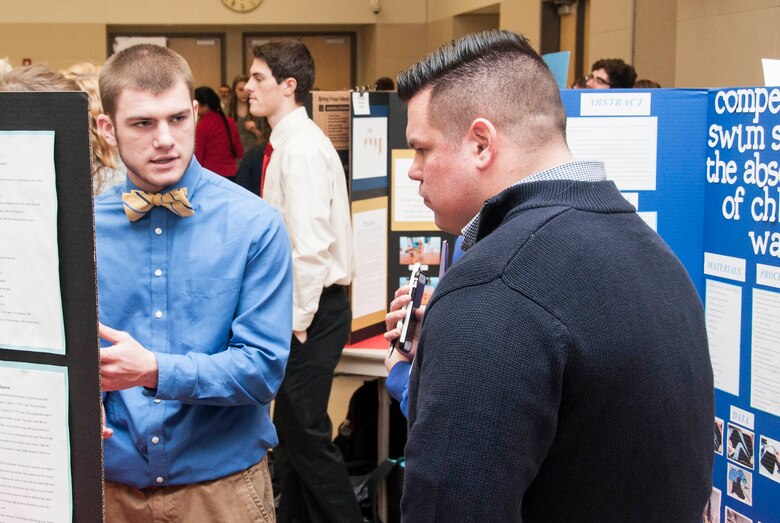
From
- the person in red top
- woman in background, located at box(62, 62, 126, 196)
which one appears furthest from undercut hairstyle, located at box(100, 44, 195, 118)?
the person in red top

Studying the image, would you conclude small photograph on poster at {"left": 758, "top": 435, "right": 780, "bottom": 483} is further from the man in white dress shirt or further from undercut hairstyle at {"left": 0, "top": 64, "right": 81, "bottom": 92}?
undercut hairstyle at {"left": 0, "top": 64, "right": 81, "bottom": 92}

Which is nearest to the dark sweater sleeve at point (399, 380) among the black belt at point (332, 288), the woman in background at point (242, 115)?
the black belt at point (332, 288)

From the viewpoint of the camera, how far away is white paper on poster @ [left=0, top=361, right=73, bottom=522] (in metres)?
1.16

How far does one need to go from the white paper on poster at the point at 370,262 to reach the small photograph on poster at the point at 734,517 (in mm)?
1563

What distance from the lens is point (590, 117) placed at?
265cm

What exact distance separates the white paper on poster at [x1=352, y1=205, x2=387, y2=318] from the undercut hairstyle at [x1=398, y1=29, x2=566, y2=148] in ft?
6.88

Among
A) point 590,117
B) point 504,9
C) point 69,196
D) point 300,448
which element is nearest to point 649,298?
point 69,196

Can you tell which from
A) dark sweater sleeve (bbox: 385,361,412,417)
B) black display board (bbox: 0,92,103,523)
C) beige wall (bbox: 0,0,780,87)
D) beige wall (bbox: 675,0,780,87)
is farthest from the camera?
beige wall (bbox: 0,0,780,87)

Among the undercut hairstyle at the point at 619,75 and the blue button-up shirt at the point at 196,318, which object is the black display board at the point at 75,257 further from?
the undercut hairstyle at the point at 619,75

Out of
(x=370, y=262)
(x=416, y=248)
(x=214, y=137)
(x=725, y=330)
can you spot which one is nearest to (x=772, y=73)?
(x=725, y=330)

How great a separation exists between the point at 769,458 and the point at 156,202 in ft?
5.44

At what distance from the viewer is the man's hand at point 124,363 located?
150 centimetres

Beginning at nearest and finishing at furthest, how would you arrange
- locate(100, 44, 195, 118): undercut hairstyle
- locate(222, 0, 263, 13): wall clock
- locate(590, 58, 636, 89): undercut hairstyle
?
locate(100, 44, 195, 118): undercut hairstyle → locate(590, 58, 636, 89): undercut hairstyle → locate(222, 0, 263, 13): wall clock

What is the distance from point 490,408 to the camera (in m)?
1.01
